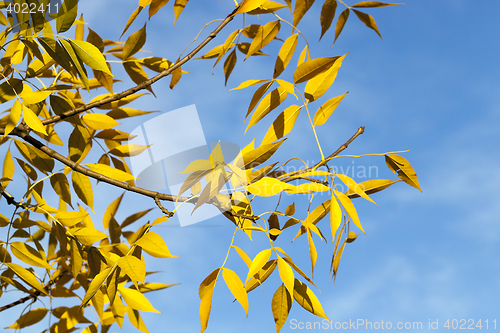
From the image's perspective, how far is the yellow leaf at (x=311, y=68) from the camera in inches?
24.6

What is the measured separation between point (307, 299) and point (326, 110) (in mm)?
388

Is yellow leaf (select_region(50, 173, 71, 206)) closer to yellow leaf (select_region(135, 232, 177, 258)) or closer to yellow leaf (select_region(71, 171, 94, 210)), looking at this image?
yellow leaf (select_region(71, 171, 94, 210))

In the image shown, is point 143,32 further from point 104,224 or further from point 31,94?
point 104,224

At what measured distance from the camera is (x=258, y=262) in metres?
0.58

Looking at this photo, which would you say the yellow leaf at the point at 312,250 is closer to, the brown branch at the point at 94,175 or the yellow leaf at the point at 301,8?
the brown branch at the point at 94,175

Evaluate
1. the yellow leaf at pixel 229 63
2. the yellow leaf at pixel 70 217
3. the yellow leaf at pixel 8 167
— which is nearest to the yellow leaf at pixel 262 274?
the yellow leaf at pixel 70 217

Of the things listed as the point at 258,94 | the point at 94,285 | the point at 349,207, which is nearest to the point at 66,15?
the point at 258,94

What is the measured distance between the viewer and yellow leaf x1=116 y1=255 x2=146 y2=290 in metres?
0.58

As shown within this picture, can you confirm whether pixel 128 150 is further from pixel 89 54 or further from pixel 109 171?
pixel 89 54

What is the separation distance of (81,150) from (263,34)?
0.53 meters

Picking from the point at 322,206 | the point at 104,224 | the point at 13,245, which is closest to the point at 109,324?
the point at 104,224

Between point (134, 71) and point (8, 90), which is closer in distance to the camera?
point (8, 90)

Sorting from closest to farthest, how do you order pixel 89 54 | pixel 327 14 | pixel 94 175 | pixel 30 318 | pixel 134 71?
pixel 89 54, pixel 94 175, pixel 327 14, pixel 134 71, pixel 30 318

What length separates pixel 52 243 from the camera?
4.57ft
